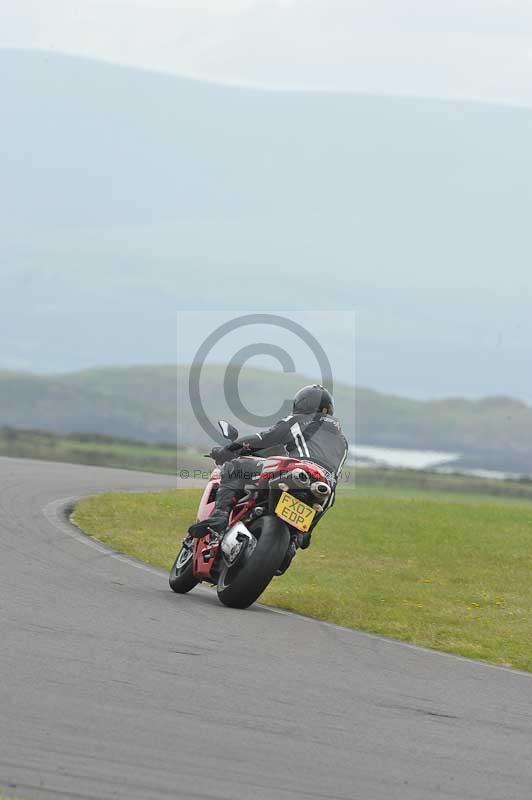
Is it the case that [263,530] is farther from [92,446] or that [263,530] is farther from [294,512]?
[92,446]

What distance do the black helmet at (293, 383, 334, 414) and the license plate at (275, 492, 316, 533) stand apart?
111 centimetres

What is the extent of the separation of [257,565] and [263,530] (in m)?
0.28

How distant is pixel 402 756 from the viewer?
22.7ft

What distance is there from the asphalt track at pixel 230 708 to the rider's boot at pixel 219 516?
611 millimetres

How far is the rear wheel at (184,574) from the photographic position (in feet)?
40.0

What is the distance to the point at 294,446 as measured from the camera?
39.0 ft

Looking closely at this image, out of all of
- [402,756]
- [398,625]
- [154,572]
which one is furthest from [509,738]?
[154,572]

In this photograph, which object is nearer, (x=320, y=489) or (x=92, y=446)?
(x=320, y=489)

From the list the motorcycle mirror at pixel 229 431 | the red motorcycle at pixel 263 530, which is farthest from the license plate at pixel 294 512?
the motorcycle mirror at pixel 229 431

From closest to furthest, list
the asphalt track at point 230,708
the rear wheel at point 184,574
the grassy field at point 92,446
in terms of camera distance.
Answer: the asphalt track at point 230,708
the rear wheel at point 184,574
the grassy field at point 92,446

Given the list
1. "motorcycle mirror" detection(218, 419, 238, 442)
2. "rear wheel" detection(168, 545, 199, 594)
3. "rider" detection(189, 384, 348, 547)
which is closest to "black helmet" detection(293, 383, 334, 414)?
"rider" detection(189, 384, 348, 547)

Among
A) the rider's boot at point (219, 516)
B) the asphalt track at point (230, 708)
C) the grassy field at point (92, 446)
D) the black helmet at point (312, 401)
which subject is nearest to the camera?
the asphalt track at point (230, 708)

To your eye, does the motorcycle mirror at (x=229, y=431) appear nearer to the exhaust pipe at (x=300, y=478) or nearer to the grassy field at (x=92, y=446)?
the exhaust pipe at (x=300, y=478)

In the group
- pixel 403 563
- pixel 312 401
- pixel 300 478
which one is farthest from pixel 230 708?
pixel 403 563
